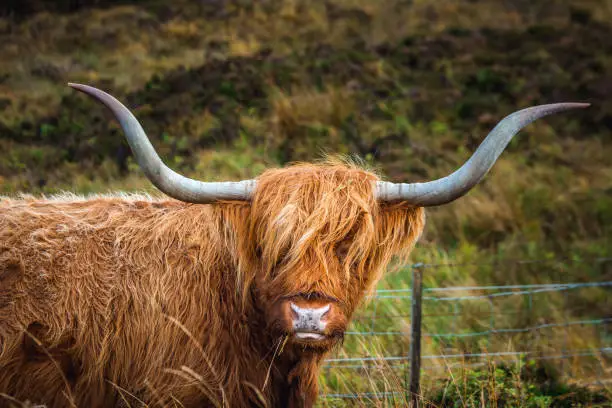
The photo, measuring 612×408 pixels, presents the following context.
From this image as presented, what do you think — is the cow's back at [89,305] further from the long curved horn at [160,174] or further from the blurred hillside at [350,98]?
the blurred hillside at [350,98]

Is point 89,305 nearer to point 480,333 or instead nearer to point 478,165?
point 478,165

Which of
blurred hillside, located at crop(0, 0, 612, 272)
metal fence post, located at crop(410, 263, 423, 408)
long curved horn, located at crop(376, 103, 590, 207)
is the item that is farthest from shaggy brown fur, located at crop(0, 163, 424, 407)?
blurred hillside, located at crop(0, 0, 612, 272)

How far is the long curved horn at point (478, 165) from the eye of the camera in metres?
3.33

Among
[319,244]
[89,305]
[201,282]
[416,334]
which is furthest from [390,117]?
[89,305]

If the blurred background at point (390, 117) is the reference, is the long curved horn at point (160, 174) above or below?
below

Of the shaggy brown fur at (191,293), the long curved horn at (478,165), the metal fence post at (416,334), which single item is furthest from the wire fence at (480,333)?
the long curved horn at (478,165)

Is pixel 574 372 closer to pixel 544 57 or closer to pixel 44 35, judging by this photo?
pixel 544 57

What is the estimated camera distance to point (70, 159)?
34.9ft

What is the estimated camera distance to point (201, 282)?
12.2 feet

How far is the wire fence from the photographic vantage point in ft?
17.8

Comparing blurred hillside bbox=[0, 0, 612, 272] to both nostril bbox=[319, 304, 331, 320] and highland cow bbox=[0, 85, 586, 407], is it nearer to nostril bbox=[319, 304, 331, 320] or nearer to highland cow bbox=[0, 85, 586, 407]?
highland cow bbox=[0, 85, 586, 407]

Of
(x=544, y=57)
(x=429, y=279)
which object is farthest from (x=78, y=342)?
(x=544, y=57)

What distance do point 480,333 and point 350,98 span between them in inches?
279

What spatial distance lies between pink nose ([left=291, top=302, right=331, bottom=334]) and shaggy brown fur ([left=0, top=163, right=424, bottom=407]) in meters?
0.22
